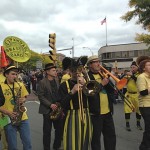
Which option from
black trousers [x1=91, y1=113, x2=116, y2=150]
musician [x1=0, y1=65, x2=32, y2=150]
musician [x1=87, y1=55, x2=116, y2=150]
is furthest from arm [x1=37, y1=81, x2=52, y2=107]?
black trousers [x1=91, y1=113, x2=116, y2=150]

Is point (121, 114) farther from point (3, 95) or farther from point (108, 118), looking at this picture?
point (3, 95)

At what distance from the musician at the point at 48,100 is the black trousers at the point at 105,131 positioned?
1.31 m

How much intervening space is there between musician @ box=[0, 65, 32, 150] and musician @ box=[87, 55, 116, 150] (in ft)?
3.44

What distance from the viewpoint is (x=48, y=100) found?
21.1 ft

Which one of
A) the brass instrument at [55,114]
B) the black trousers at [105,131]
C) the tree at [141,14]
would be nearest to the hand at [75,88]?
the black trousers at [105,131]

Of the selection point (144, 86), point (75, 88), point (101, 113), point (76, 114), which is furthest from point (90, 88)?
point (144, 86)

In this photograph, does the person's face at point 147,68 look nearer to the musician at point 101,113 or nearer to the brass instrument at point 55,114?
the musician at point 101,113

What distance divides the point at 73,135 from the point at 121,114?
24.2 ft

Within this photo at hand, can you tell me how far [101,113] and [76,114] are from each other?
0.84 meters

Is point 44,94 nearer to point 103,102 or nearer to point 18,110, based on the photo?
point 18,110

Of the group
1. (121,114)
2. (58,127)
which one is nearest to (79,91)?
(58,127)

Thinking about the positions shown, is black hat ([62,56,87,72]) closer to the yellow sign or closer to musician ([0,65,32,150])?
musician ([0,65,32,150])

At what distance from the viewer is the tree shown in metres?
21.9

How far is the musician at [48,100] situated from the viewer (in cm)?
640
